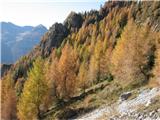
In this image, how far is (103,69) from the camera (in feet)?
329

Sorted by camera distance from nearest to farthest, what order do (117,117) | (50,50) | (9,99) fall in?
(117,117)
(9,99)
(50,50)

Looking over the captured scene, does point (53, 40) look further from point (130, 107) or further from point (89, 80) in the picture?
point (130, 107)

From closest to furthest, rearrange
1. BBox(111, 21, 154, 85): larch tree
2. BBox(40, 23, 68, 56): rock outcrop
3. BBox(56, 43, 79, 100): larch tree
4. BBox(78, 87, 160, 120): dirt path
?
1. BBox(78, 87, 160, 120): dirt path
2. BBox(111, 21, 154, 85): larch tree
3. BBox(56, 43, 79, 100): larch tree
4. BBox(40, 23, 68, 56): rock outcrop

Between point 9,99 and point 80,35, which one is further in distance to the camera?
point 80,35

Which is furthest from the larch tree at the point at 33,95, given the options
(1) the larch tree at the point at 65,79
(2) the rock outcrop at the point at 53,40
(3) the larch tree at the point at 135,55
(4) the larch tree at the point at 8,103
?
(2) the rock outcrop at the point at 53,40

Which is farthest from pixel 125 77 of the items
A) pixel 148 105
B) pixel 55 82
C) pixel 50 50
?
pixel 50 50

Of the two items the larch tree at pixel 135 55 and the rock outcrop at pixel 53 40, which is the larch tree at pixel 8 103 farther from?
the rock outcrop at pixel 53 40

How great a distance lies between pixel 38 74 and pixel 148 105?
39586mm

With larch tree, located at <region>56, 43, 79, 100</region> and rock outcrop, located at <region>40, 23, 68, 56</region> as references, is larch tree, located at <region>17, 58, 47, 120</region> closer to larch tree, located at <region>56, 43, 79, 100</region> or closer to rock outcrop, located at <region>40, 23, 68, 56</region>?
larch tree, located at <region>56, 43, 79, 100</region>

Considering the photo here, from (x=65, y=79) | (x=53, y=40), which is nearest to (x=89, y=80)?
(x=65, y=79)

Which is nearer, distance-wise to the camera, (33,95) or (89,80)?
(33,95)

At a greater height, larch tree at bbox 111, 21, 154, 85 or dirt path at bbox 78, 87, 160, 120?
larch tree at bbox 111, 21, 154, 85

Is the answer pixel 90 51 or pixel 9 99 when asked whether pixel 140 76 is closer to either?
pixel 9 99

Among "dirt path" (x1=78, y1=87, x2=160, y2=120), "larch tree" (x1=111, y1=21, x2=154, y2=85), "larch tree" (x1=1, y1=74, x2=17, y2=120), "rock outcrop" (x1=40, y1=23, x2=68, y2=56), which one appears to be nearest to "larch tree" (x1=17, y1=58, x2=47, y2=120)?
"larch tree" (x1=1, y1=74, x2=17, y2=120)
